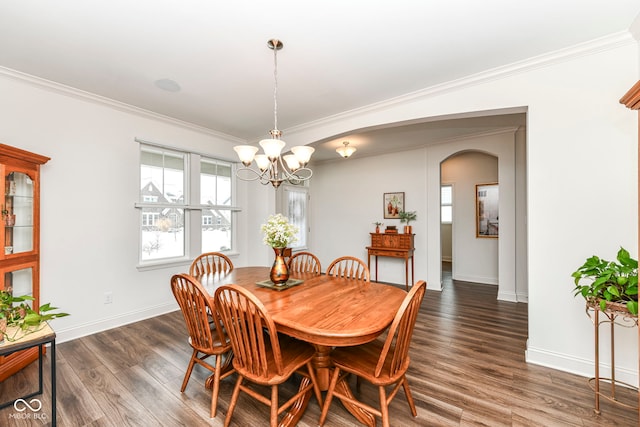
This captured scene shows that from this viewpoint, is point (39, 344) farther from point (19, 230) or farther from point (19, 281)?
point (19, 230)

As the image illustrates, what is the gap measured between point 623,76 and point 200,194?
15.2ft

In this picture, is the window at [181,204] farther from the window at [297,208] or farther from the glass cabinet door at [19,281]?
the window at [297,208]

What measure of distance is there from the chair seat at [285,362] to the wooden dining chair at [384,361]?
0.19m

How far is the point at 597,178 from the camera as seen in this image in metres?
2.18

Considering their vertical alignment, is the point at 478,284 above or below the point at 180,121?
below

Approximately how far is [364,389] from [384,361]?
68 cm

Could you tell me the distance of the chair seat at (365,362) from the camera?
1521mm

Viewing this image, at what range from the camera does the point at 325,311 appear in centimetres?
173

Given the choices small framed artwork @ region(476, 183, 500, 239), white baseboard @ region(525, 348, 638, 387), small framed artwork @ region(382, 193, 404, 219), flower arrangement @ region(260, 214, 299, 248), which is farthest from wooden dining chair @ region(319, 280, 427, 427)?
small framed artwork @ region(476, 183, 500, 239)

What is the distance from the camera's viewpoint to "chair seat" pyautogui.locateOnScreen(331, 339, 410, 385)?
1521 mm

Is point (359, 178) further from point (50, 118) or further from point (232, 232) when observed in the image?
point (50, 118)

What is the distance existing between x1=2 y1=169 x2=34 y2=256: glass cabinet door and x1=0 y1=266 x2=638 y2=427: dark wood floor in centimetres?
106

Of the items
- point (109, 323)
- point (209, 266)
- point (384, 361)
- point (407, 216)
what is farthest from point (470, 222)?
point (109, 323)

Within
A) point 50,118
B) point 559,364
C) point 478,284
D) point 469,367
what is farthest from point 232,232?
point 478,284
